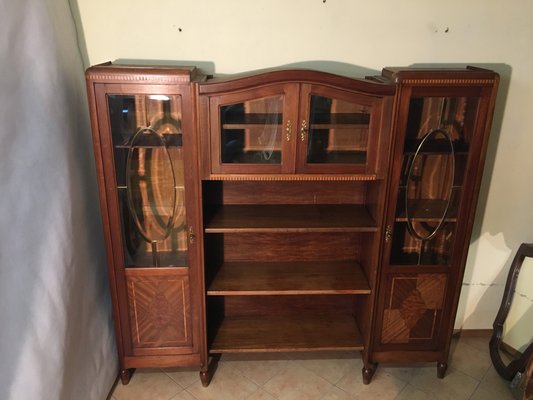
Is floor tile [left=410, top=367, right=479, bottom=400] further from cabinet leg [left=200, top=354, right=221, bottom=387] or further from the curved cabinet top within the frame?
the curved cabinet top

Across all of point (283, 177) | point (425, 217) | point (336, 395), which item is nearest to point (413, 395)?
point (336, 395)

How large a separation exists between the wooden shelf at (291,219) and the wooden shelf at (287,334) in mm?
626

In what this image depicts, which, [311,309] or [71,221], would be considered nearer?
[71,221]

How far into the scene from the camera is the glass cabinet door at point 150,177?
1.77m

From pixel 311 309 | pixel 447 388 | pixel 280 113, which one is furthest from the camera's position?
pixel 311 309

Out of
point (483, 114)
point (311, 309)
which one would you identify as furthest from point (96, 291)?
point (483, 114)

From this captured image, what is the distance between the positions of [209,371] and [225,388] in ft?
0.44

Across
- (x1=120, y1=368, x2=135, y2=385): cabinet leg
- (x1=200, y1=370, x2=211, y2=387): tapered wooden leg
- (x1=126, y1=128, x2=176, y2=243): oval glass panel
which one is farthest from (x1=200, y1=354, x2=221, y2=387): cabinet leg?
(x1=126, y1=128, x2=176, y2=243): oval glass panel

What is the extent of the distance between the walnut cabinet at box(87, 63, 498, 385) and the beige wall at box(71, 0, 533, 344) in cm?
24

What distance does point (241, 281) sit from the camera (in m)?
2.11

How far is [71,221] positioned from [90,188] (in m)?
0.27

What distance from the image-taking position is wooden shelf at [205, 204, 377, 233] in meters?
1.94

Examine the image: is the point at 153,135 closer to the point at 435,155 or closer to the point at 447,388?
the point at 435,155

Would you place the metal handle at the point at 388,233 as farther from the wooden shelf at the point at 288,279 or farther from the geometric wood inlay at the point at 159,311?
the geometric wood inlay at the point at 159,311
